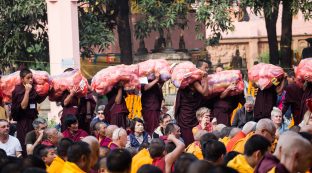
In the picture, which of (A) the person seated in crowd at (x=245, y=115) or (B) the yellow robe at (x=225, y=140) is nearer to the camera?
(B) the yellow robe at (x=225, y=140)

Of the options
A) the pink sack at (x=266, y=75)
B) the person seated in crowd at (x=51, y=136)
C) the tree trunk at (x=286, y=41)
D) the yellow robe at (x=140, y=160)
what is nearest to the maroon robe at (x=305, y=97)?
the pink sack at (x=266, y=75)

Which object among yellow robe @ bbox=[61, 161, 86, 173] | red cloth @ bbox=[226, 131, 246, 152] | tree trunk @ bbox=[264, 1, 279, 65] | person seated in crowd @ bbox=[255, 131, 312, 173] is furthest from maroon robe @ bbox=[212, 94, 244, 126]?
tree trunk @ bbox=[264, 1, 279, 65]

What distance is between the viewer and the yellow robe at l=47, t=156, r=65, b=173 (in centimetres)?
1105

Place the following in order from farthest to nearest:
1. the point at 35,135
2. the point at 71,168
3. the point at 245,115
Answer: the point at 245,115 → the point at 35,135 → the point at 71,168

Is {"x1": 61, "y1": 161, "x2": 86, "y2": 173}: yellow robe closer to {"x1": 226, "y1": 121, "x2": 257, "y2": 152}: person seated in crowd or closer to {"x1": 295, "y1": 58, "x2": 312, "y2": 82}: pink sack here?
{"x1": 226, "y1": 121, "x2": 257, "y2": 152}: person seated in crowd

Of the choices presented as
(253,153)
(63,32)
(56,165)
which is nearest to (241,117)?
(63,32)

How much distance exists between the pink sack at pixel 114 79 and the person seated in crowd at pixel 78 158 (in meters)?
6.74

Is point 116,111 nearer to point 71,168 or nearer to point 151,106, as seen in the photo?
point 151,106

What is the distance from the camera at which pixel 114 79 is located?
55.3 feet

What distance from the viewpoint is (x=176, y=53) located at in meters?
26.7

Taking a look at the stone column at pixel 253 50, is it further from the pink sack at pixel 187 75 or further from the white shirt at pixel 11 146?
the white shirt at pixel 11 146

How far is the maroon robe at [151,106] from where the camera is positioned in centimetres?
1744

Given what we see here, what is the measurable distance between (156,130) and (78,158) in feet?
22.1

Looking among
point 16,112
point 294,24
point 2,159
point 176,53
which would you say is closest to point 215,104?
point 16,112
